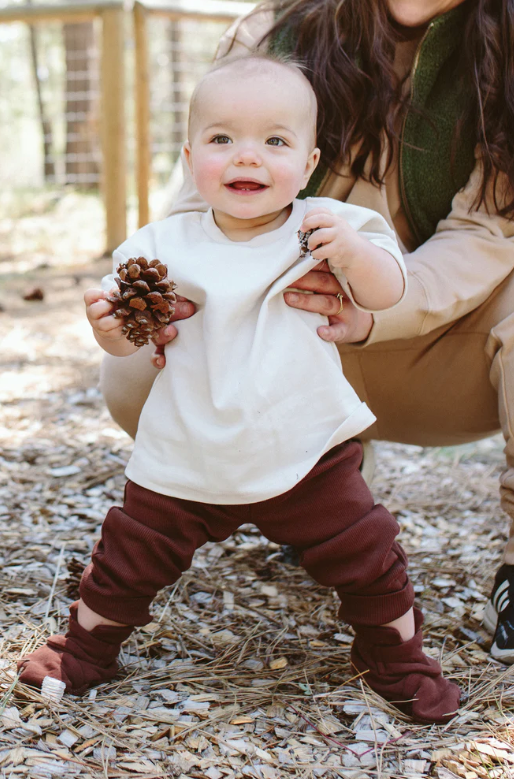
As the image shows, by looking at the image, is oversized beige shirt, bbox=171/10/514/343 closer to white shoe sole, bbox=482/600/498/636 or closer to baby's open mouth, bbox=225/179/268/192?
baby's open mouth, bbox=225/179/268/192

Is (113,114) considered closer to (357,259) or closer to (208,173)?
(208,173)

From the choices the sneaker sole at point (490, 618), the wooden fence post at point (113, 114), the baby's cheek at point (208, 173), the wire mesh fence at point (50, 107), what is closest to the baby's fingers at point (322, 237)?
the baby's cheek at point (208, 173)

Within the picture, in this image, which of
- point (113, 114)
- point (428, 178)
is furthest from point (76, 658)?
point (113, 114)

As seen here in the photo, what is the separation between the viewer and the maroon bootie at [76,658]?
1.43 metres

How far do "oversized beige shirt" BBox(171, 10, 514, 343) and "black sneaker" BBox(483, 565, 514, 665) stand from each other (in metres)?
0.59

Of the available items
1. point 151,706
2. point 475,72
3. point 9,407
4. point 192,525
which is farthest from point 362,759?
point 9,407

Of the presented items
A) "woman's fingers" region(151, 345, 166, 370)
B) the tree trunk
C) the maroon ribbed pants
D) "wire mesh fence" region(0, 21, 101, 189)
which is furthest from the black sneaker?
the tree trunk

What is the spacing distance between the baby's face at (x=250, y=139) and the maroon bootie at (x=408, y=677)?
2.73 ft

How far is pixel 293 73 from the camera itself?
1.45 meters

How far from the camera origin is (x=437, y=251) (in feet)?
6.00

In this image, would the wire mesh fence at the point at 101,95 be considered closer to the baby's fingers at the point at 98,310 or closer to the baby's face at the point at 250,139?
the baby's face at the point at 250,139

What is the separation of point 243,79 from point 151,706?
1.16m

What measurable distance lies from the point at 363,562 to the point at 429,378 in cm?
71

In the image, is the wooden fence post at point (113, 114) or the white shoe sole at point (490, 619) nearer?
the white shoe sole at point (490, 619)
